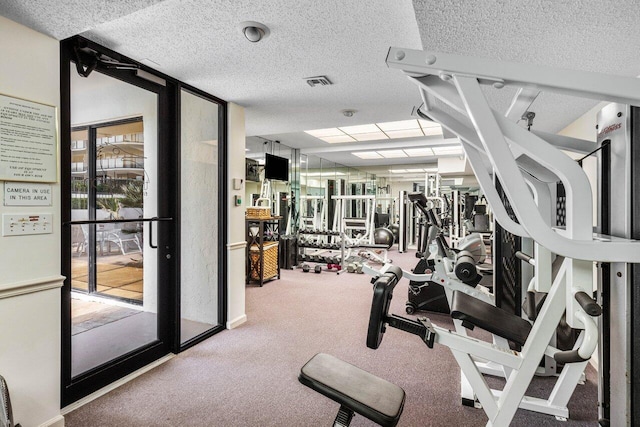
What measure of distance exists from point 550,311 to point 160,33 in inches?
98.6

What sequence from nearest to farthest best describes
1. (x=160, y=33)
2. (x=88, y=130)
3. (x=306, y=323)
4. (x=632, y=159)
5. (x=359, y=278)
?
(x=632, y=159), (x=160, y=33), (x=88, y=130), (x=306, y=323), (x=359, y=278)

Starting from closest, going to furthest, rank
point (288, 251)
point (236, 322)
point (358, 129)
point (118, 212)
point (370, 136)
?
point (118, 212) < point (236, 322) < point (358, 129) < point (370, 136) < point (288, 251)

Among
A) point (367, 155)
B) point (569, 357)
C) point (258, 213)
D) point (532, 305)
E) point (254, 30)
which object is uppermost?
point (367, 155)

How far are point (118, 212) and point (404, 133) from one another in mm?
4434

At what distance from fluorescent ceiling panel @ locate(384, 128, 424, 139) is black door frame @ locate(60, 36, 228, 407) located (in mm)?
3138

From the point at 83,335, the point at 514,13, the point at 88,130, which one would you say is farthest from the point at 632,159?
the point at 83,335

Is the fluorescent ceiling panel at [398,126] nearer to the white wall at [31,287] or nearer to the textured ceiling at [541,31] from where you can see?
the textured ceiling at [541,31]

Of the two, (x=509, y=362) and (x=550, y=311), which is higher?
(x=550, y=311)

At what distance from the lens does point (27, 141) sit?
1702 millimetres

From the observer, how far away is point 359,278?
5543 millimetres

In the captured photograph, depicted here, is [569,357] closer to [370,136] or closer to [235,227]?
[235,227]

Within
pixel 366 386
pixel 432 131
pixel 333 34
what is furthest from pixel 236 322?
pixel 432 131

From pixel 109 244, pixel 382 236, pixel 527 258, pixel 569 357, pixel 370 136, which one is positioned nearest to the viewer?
pixel 569 357

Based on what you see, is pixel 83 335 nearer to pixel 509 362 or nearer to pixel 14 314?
pixel 14 314
